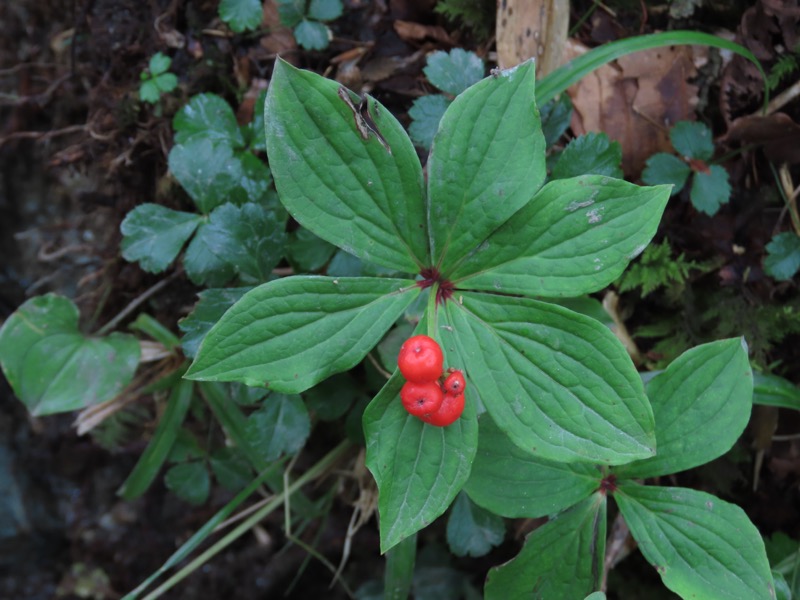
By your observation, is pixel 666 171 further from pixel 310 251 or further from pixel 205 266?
pixel 205 266

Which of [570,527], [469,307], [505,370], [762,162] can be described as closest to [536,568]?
[570,527]

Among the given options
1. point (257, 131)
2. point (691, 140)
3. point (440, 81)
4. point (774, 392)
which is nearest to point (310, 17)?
point (257, 131)

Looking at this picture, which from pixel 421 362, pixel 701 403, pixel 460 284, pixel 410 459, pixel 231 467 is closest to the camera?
pixel 421 362

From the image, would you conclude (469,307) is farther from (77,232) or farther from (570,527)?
(77,232)

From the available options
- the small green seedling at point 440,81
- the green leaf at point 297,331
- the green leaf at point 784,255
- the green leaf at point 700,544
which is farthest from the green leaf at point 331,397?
the green leaf at point 784,255

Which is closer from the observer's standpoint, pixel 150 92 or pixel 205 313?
pixel 205 313

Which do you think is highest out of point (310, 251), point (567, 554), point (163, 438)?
point (310, 251)

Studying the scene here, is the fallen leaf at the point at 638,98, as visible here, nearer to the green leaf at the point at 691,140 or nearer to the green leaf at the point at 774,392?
the green leaf at the point at 691,140
